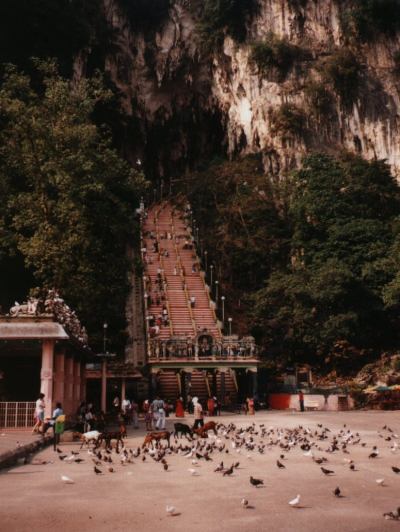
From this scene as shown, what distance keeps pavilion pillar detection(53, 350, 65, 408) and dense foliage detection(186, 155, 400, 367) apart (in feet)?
61.9

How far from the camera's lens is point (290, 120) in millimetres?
47375

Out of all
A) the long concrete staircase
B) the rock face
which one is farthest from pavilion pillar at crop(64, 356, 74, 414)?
the rock face

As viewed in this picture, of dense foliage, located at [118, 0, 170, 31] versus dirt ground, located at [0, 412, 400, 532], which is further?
dense foliage, located at [118, 0, 170, 31]

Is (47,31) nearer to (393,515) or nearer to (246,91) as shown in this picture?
(246,91)

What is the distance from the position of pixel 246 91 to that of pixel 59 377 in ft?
124

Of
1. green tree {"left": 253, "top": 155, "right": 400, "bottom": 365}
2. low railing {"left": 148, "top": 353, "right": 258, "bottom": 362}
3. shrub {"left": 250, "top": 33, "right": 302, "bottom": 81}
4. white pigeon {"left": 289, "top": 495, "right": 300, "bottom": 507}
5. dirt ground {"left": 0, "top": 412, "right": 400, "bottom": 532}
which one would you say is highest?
shrub {"left": 250, "top": 33, "right": 302, "bottom": 81}

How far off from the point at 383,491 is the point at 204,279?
125ft

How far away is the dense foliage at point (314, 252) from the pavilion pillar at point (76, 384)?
15.7 m

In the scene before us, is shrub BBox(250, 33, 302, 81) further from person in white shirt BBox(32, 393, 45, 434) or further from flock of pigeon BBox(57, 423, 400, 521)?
flock of pigeon BBox(57, 423, 400, 521)

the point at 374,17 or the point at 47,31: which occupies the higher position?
the point at 47,31

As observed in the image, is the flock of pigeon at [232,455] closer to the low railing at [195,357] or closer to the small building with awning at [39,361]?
the small building with awning at [39,361]

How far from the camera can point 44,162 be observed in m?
28.7

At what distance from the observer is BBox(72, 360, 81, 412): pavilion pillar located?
2302 centimetres

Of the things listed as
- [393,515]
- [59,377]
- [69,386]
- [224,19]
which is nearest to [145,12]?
[224,19]
